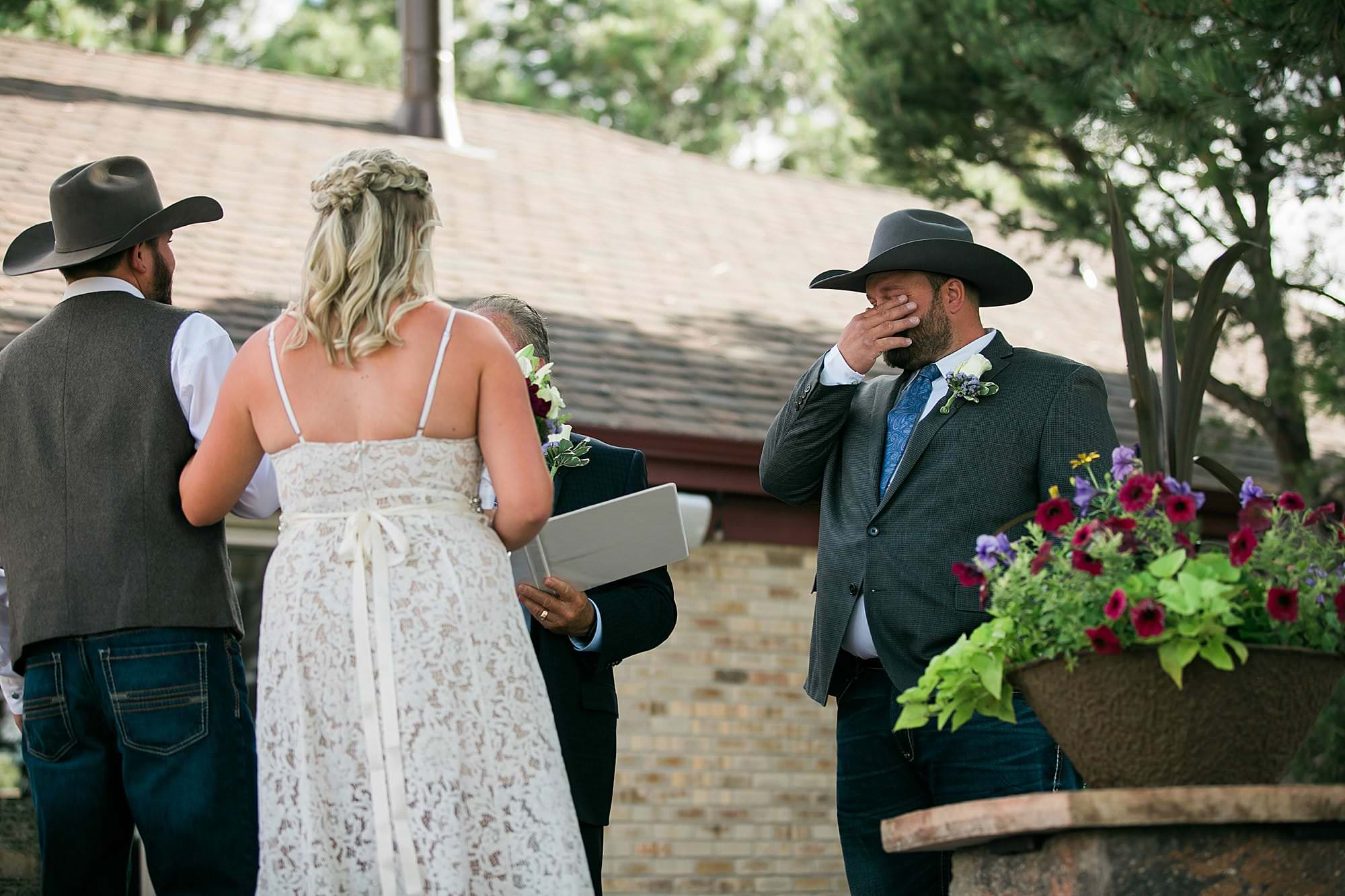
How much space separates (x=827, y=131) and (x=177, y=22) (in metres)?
9.93

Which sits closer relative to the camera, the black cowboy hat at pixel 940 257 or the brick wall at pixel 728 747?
the black cowboy hat at pixel 940 257

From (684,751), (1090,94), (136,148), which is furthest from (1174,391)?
(136,148)

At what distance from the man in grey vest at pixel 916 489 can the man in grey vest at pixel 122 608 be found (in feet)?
5.15

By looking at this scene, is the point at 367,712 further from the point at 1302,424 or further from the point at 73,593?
the point at 1302,424

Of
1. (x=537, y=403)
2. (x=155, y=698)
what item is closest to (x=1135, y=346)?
(x=537, y=403)

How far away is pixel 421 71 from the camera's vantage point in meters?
11.3

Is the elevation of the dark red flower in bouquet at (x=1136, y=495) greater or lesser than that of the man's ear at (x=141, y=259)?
lesser

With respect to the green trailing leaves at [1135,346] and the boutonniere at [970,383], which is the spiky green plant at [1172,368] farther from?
the boutonniere at [970,383]

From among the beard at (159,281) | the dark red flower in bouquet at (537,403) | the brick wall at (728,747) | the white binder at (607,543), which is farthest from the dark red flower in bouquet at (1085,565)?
the brick wall at (728,747)

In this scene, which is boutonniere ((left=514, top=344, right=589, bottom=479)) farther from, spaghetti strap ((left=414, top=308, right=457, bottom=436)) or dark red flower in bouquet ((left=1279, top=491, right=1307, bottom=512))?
dark red flower in bouquet ((left=1279, top=491, right=1307, bottom=512))

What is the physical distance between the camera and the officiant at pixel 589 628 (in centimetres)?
391

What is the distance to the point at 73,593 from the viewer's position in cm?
326

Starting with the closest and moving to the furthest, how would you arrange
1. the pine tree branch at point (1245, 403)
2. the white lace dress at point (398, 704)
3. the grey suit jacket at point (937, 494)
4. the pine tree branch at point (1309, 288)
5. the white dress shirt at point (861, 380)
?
the white lace dress at point (398, 704), the grey suit jacket at point (937, 494), the white dress shirt at point (861, 380), the pine tree branch at point (1309, 288), the pine tree branch at point (1245, 403)

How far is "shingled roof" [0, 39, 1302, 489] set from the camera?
26.2 feet
